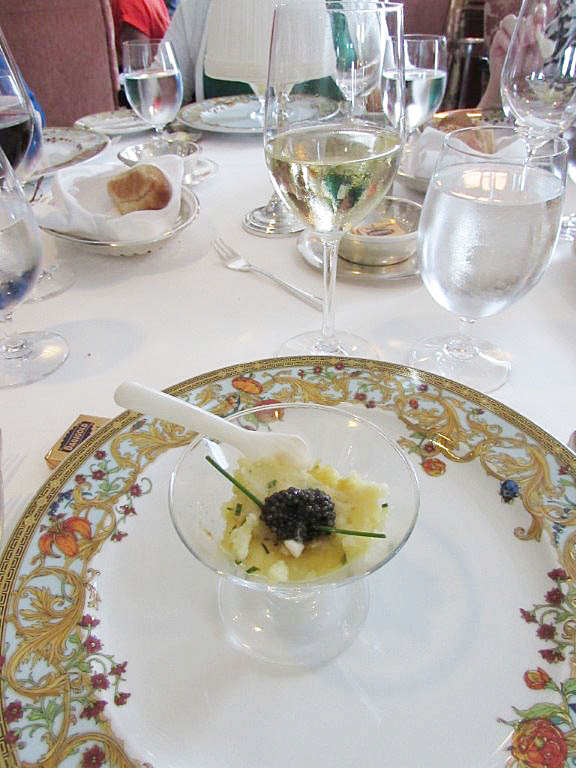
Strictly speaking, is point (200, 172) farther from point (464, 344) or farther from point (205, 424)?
point (205, 424)

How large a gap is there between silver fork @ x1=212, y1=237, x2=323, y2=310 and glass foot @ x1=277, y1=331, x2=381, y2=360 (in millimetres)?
72

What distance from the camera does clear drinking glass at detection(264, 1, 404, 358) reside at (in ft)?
1.88

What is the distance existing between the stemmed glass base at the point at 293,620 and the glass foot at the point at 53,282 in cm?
52

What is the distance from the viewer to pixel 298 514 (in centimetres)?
41

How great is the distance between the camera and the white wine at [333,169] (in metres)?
0.58

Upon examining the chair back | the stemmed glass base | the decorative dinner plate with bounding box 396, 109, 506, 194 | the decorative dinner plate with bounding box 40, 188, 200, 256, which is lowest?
the stemmed glass base

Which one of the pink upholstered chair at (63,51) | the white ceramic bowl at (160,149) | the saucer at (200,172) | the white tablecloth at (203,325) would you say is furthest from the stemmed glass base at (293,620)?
the pink upholstered chair at (63,51)

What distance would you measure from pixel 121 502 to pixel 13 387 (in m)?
0.23

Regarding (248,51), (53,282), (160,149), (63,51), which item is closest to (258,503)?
(53,282)

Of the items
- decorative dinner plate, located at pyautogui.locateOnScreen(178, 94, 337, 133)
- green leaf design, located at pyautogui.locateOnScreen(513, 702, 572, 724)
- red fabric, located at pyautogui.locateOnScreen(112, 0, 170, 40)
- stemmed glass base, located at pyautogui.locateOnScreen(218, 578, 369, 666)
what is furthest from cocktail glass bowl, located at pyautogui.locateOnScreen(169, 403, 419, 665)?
red fabric, located at pyautogui.locateOnScreen(112, 0, 170, 40)

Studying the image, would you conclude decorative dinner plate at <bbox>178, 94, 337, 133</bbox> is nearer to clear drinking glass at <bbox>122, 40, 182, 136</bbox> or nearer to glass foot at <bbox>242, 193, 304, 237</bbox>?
clear drinking glass at <bbox>122, 40, 182, 136</bbox>

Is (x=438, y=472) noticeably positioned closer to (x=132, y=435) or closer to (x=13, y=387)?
(x=132, y=435)

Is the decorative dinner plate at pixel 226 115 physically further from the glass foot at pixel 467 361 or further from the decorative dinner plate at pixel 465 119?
the glass foot at pixel 467 361

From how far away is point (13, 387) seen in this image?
0.62 meters
